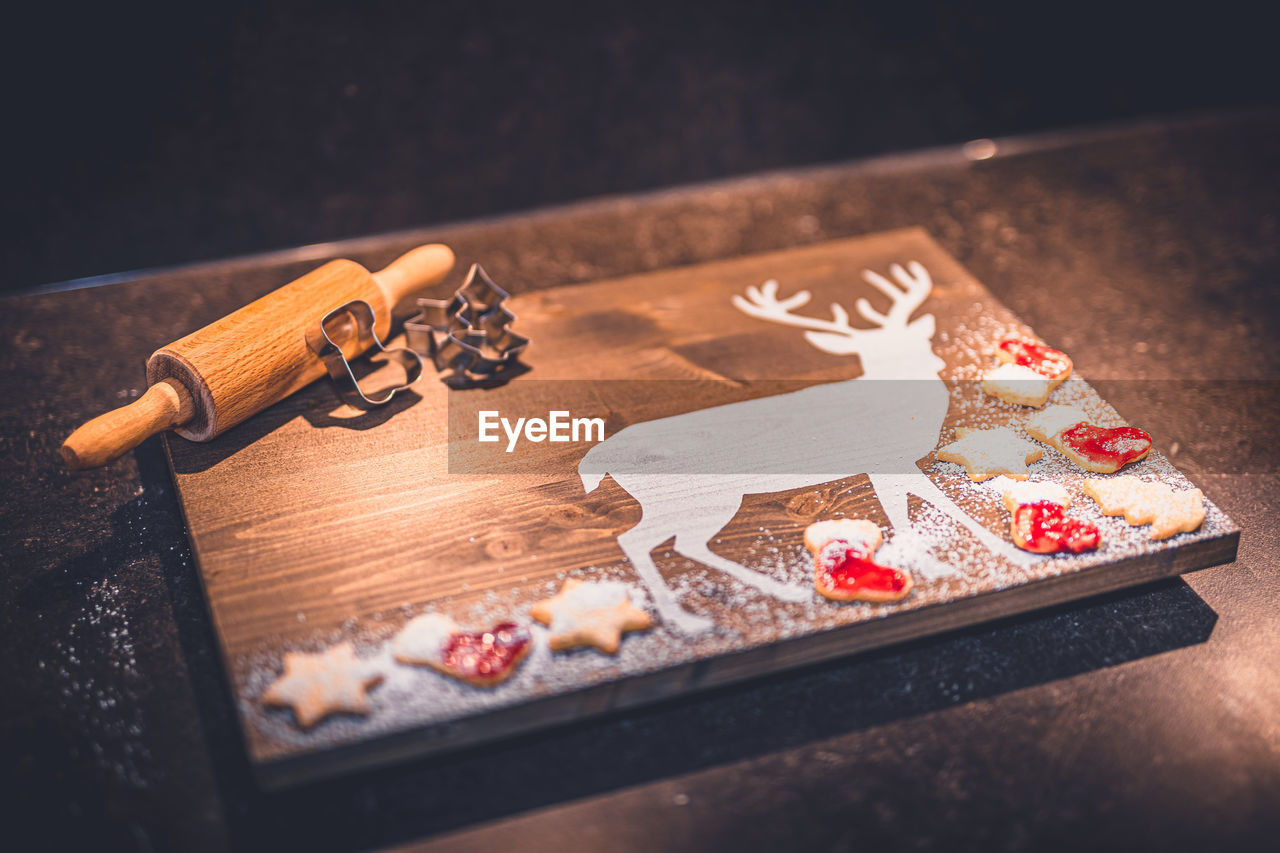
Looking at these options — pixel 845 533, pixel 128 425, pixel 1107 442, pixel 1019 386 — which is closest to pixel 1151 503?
pixel 1107 442

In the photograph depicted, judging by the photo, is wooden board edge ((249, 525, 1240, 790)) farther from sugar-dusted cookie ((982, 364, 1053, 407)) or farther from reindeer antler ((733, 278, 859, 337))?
reindeer antler ((733, 278, 859, 337))

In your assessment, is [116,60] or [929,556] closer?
[929,556]

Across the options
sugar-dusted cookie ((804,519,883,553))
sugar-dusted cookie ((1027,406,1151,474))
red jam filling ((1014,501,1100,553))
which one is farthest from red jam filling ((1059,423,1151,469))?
sugar-dusted cookie ((804,519,883,553))

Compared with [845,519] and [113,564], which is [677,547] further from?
[113,564]

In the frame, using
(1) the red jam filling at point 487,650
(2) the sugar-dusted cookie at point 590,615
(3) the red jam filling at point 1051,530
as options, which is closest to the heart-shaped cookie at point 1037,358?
(3) the red jam filling at point 1051,530

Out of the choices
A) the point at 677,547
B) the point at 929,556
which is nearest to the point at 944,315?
the point at 929,556

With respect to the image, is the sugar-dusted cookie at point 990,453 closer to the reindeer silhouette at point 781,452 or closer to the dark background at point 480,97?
the reindeer silhouette at point 781,452
